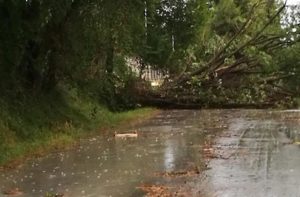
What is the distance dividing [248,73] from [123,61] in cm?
647

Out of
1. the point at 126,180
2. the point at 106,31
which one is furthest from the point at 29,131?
the point at 126,180

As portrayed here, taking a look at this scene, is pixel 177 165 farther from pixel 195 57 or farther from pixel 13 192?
pixel 195 57

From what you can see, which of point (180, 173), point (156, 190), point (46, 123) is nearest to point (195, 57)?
point (46, 123)

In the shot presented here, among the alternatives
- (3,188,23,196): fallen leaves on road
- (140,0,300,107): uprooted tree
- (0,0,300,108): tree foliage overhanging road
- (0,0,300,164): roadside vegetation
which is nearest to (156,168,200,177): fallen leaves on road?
(3,188,23,196): fallen leaves on road

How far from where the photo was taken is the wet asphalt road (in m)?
9.47

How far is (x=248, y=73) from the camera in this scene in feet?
94.5

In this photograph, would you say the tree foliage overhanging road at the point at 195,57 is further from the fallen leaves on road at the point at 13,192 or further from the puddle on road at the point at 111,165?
the fallen leaves on road at the point at 13,192

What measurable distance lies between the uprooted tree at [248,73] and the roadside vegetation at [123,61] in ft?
0.16

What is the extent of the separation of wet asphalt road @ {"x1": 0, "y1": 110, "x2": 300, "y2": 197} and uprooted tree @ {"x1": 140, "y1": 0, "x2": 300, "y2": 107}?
29.0 ft

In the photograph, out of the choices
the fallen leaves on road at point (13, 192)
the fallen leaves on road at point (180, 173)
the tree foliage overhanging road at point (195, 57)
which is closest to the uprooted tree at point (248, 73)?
the tree foliage overhanging road at point (195, 57)

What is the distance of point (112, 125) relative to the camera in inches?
822

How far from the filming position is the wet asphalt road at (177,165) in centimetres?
947

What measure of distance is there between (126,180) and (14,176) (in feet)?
7.24

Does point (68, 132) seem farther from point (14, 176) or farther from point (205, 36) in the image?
point (205, 36)
